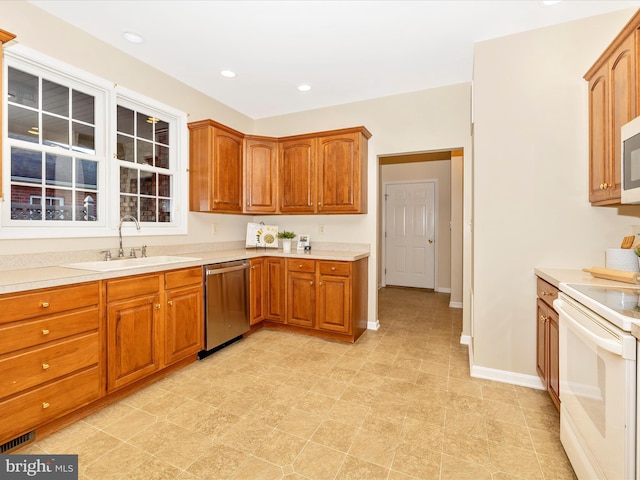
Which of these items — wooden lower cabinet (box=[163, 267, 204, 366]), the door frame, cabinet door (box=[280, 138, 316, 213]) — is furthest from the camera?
the door frame

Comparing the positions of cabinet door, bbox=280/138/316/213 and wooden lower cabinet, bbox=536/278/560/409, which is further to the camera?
cabinet door, bbox=280/138/316/213

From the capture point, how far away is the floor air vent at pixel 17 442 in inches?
64.9

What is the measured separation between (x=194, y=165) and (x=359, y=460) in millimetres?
3186

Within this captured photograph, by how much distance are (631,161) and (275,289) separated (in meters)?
3.19

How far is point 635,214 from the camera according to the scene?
7.26 ft

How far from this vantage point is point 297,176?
153 inches

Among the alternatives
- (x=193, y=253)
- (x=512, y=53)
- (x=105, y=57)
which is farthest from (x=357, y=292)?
(x=105, y=57)

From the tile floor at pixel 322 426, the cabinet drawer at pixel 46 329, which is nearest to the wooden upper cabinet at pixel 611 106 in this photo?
the tile floor at pixel 322 426

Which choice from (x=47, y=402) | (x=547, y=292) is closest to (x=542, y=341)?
(x=547, y=292)

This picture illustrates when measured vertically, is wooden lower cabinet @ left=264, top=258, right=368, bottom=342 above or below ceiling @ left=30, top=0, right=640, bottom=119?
below

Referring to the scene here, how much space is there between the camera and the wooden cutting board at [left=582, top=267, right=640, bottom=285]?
5.72 feet

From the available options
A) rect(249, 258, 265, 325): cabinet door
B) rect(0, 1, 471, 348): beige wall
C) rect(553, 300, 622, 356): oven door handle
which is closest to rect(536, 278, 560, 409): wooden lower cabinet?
rect(553, 300, 622, 356): oven door handle

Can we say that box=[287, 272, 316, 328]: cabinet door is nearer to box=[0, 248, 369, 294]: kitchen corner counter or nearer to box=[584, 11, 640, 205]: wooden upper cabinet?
box=[0, 248, 369, 294]: kitchen corner counter

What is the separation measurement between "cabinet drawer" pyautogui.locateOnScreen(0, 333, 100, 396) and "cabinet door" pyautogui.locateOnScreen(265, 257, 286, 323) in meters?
1.89
